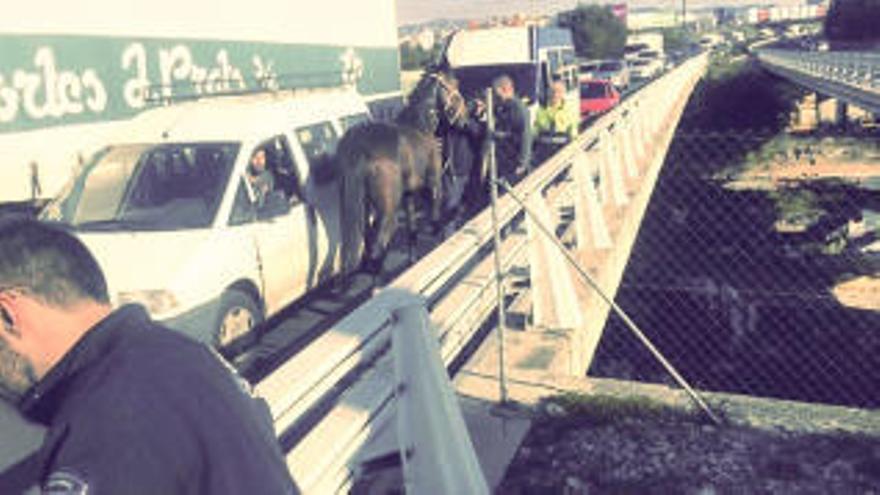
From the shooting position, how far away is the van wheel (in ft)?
21.8

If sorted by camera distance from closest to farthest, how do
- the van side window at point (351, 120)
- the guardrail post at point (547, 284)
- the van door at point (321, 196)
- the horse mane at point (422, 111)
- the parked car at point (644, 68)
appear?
the guardrail post at point (547, 284)
the van door at point (321, 196)
the van side window at point (351, 120)
the horse mane at point (422, 111)
the parked car at point (644, 68)

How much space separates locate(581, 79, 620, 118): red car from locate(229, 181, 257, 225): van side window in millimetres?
21333

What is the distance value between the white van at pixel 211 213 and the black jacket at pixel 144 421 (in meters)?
4.37

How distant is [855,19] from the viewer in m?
75.5

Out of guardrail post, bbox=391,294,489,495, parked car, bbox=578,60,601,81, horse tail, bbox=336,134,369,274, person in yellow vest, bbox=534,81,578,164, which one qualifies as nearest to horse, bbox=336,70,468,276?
horse tail, bbox=336,134,369,274

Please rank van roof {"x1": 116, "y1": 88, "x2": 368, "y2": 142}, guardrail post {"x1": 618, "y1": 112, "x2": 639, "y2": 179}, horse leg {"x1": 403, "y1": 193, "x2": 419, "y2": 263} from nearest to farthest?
van roof {"x1": 116, "y1": 88, "x2": 368, "y2": 142}
horse leg {"x1": 403, "y1": 193, "x2": 419, "y2": 263}
guardrail post {"x1": 618, "y1": 112, "x2": 639, "y2": 179}

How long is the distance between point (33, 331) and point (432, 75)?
849cm

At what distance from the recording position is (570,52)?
75.2 feet

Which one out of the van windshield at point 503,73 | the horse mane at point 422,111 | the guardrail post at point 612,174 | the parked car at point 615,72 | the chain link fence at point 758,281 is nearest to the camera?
the horse mane at point 422,111

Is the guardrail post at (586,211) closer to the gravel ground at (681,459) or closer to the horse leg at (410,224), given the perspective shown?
the horse leg at (410,224)

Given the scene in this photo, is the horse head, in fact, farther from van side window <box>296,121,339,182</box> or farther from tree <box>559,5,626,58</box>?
tree <box>559,5,626,58</box>

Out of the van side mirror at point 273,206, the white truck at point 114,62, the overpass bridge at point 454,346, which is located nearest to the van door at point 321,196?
the van side mirror at point 273,206

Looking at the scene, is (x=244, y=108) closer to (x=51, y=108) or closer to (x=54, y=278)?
(x=51, y=108)

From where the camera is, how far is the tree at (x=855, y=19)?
7288cm
